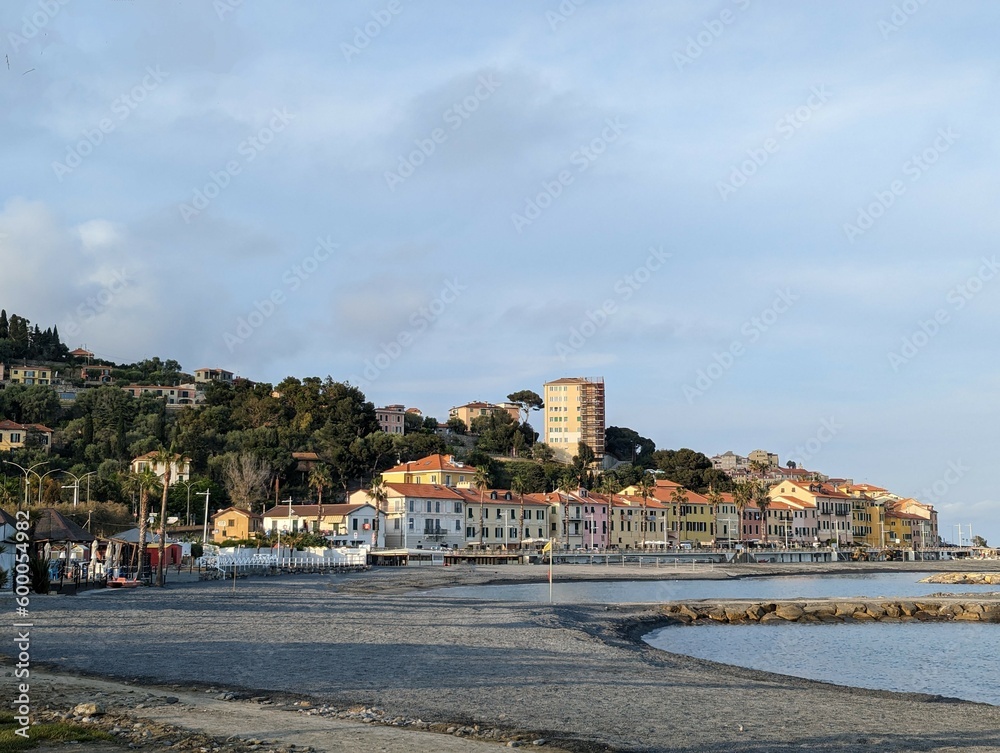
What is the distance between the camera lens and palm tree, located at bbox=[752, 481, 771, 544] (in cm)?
14912

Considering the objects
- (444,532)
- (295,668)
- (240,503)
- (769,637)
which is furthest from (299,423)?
(295,668)

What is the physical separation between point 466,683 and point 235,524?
300 ft

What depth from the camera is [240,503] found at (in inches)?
4771

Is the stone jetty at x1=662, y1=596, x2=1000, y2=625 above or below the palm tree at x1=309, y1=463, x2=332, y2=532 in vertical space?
below

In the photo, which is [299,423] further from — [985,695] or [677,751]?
[677,751]

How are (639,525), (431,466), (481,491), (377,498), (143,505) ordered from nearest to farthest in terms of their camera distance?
(143,505)
(377,498)
(481,491)
(431,466)
(639,525)

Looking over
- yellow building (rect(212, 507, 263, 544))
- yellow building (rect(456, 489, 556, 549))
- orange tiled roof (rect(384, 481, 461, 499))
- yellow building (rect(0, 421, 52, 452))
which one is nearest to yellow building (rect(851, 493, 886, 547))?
yellow building (rect(456, 489, 556, 549))

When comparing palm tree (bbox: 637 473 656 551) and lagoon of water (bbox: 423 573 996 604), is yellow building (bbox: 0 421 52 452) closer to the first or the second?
palm tree (bbox: 637 473 656 551)

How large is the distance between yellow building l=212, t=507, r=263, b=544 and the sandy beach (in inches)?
2702

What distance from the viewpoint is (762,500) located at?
487 ft

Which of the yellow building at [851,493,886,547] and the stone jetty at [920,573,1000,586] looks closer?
the stone jetty at [920,573,1000,586]

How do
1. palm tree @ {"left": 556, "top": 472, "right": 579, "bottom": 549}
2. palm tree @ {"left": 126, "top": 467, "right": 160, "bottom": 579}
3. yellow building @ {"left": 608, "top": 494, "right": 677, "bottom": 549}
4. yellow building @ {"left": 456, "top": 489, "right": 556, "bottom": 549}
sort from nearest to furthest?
1. palm tree @ {"left": 126, "top": 467, "right": 160, "bottom": 579}
2. yellow building @ {"left": 456, "top": 489, "right": 556, "bottom": 549}
3. palm tree @ {"left": 556, "top": 472, "right": 579, "bottom": 549}
4. yellow building @ {"left": 608, "top": 494, "right": 677, "bottom": 549}

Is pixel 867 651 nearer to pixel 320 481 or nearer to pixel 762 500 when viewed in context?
pixel 320 481

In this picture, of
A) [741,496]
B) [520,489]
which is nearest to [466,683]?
[520,489]
